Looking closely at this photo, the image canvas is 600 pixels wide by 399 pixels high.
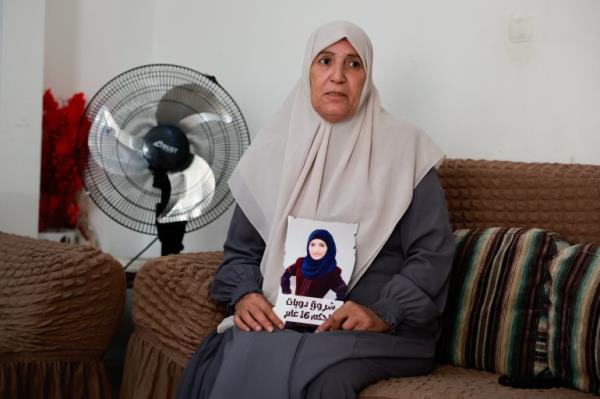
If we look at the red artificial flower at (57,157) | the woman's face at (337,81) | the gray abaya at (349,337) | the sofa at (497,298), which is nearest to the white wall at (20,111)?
the red artificial flower at (57,157)

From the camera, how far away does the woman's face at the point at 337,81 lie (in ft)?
7.16

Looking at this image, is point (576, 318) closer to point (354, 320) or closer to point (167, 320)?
point (354, 320)

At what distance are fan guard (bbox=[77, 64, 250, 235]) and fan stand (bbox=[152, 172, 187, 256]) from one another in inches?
0.6

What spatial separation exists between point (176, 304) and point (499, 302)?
82 centimetres

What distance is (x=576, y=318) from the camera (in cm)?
185

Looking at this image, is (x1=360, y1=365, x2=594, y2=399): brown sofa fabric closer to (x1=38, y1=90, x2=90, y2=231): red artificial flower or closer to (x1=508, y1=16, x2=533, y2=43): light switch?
(x1=508, y1=16, x2=533, y2=43): light switch

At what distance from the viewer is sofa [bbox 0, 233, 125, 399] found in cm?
214

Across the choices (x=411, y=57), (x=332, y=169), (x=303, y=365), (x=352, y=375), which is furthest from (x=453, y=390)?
(x=411, y=57)

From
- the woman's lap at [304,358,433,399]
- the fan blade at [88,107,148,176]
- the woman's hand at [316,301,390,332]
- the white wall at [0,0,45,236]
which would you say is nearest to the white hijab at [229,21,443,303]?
the woman's hand at [316,301,390,332]

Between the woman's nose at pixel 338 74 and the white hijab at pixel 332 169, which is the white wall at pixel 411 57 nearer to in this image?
the white hijab at pixel 332 169

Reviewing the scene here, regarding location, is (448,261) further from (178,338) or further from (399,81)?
(399,81)

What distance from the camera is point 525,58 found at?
8.07 ft

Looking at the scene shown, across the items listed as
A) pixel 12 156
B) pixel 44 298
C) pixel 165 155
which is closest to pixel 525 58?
pixel 165 155

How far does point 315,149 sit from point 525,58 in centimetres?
74
